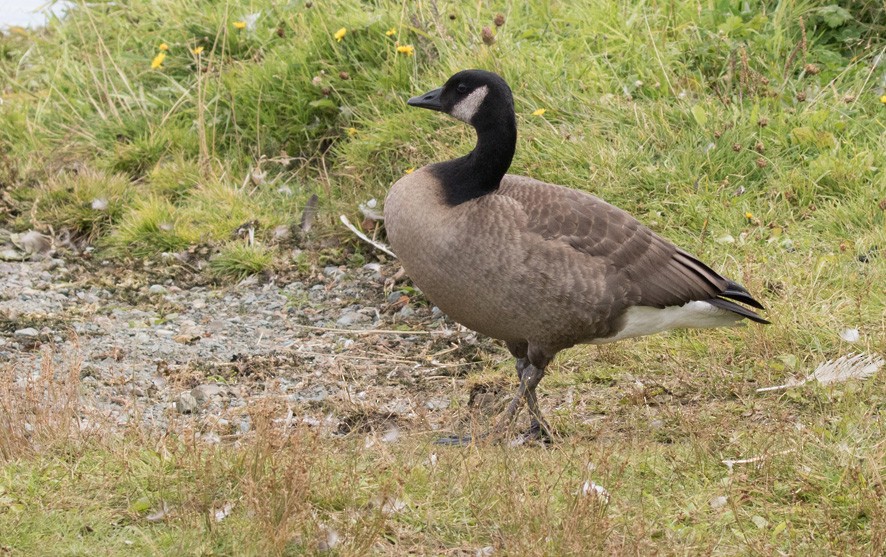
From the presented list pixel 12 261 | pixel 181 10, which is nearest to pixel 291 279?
pixel 12 261

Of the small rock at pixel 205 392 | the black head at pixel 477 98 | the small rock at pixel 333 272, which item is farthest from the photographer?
the small rock at pixel 333 272

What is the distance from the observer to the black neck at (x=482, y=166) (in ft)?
15.2

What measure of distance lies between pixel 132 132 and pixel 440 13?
248 centimetres

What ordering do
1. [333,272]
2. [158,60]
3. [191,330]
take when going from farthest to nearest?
[158,60] < [333,272] < [191,330]

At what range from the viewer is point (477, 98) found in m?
4.82

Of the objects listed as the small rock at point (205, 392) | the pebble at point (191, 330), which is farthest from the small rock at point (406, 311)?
the small rock at point (205, 392)


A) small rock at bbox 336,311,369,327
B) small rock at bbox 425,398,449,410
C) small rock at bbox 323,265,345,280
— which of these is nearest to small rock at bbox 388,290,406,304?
small rock at bbox 336,311,369,327

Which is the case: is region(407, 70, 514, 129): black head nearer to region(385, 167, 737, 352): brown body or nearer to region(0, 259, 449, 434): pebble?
region(385, 167, 737, 352): brown body

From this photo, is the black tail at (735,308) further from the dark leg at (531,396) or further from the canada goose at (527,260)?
the dark leg at (531,396)

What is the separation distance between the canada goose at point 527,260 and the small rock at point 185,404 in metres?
1.23

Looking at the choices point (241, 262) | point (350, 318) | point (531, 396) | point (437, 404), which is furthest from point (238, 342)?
point (531, 396)

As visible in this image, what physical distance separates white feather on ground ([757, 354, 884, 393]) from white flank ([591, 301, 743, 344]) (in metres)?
0.38

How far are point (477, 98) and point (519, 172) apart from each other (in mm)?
1840

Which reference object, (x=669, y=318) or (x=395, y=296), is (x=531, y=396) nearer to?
(x=669, y=318)
